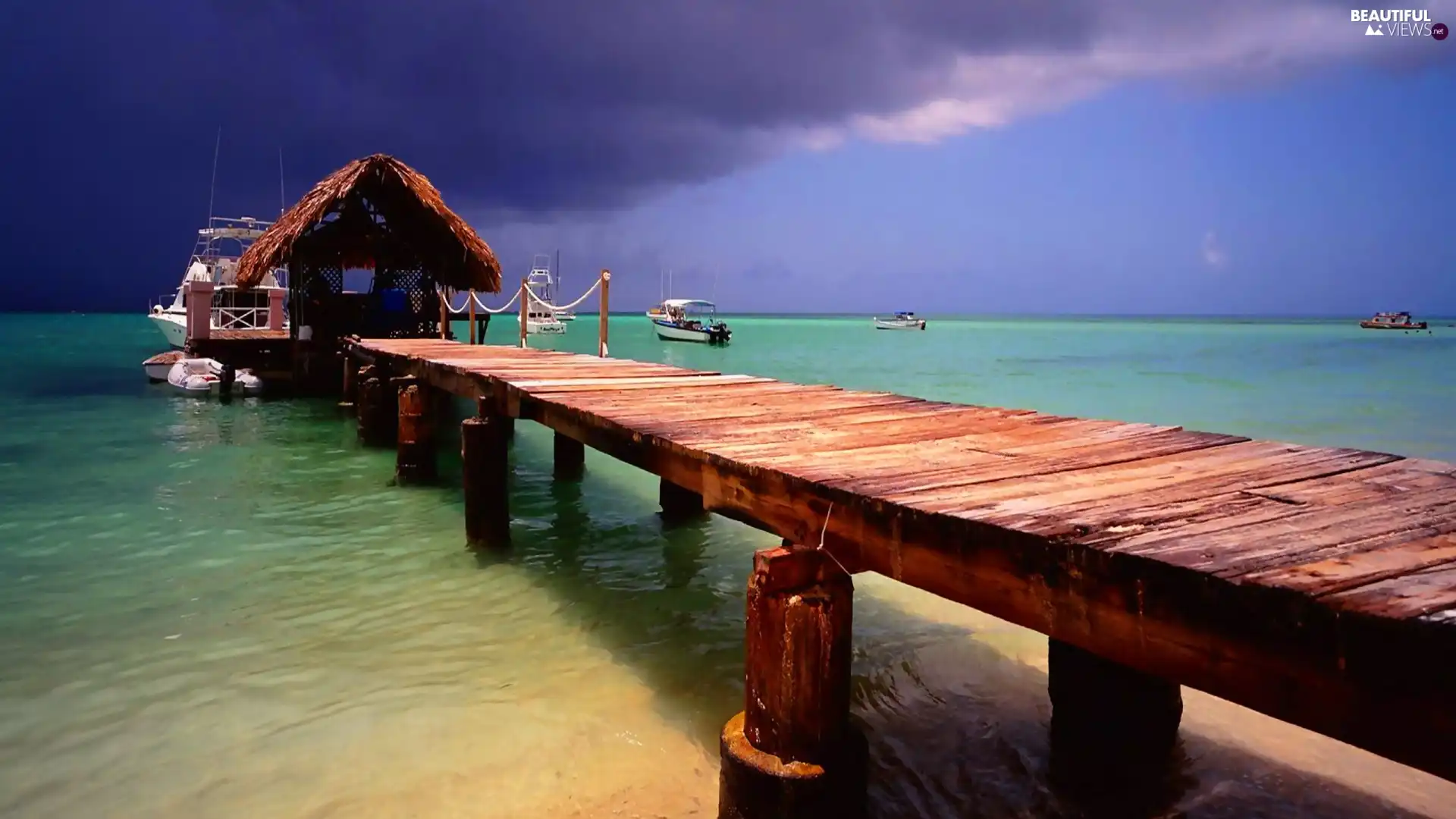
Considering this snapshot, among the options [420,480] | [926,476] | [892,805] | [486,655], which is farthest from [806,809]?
[420,480]

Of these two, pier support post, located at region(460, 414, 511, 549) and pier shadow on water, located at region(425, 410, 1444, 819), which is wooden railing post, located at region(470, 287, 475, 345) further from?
pier support post, located at region(460, 414, 511, 549)

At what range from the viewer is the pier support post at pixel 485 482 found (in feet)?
23.3

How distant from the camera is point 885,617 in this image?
235 inches

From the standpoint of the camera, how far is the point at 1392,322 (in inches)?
3568

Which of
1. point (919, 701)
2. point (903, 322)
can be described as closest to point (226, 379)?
point (919, 701)

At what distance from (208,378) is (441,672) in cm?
1761

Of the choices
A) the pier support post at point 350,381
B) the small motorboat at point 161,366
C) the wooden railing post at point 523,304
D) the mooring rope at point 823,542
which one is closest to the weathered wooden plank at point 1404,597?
the mooring rope at point 823,542

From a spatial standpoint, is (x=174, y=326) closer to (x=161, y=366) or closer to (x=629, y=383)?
(x=161, y=366)

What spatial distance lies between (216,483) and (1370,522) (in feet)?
36.1

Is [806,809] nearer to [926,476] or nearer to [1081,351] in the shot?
[926,476]

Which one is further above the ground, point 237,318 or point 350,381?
point 237,318

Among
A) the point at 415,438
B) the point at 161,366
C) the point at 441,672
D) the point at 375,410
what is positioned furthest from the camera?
the point at 161,366

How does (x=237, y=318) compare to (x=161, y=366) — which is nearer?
(x=161, y=366)

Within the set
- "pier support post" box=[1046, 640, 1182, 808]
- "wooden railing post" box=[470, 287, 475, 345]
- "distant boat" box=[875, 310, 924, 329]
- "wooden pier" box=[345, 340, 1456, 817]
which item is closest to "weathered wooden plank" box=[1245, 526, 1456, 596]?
"wooden pier" box=[345, 340, 1456, 817]
